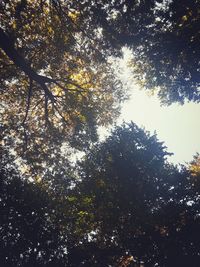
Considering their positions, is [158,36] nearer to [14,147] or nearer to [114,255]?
[14,147]

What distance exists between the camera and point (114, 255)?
26328 millimetres

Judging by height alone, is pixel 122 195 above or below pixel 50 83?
below

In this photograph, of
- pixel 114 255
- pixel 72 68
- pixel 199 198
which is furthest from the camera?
pixel 199 198

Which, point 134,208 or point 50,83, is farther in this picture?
point 134,208

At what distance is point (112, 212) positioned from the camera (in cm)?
2659

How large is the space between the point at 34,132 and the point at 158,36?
1101 centimetres

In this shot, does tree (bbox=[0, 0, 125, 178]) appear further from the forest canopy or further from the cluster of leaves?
the cluster of leaves

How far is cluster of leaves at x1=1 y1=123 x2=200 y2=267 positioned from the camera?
1003 inches

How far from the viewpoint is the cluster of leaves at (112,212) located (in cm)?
2547

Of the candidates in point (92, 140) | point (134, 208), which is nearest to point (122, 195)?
point (134, 208)

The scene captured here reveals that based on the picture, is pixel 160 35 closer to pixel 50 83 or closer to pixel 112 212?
pixel 50 83

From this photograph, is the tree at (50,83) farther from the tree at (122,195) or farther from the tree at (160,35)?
the tree at (122,195)

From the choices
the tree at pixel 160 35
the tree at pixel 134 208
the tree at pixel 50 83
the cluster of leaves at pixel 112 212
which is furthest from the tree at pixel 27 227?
the tree at pixel 160 35

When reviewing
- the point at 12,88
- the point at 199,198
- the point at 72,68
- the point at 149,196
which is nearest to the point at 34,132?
the point at 12,88
